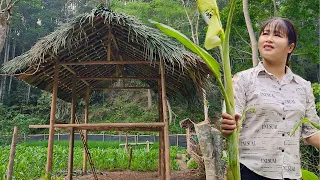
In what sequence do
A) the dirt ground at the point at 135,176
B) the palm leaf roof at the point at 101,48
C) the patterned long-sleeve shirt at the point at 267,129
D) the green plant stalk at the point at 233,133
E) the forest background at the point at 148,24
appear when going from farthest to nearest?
the forest background at the point at 148,24
the dirt ground at the point at 135,176
the palm leaf roof at the point at 101,48
the patterned long-sleeve shirt at the point at 267,129
the green plant stalk at the point at 233,133

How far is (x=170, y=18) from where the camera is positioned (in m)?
16.2

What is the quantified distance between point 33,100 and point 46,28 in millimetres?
6865

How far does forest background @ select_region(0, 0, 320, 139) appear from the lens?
8273 mm

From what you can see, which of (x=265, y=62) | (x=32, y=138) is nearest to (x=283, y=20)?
(x=265, y=62)

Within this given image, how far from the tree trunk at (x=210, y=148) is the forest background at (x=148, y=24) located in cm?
151

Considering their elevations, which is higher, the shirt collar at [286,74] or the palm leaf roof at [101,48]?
the palm leaf roof at [101,48]

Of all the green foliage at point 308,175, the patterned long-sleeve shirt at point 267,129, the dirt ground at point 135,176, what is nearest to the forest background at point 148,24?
the dirt ground at point 135,176

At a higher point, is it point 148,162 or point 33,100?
point 33,100

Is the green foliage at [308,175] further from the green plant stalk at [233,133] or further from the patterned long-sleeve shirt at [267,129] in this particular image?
the green plant stalk at [233,133]

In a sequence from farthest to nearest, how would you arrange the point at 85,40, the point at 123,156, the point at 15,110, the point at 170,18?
1. the point at 15,110
2. the point at 170,18
3. the point at 123,156
4. the point at 85,40

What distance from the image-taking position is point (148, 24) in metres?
11.4

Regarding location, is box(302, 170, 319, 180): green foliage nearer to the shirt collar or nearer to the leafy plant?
the leafy plant

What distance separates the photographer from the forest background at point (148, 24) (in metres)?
8.27

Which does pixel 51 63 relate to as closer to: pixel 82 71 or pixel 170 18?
pixel 82 71
